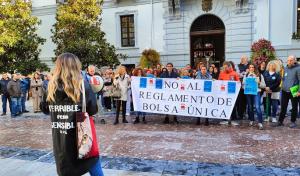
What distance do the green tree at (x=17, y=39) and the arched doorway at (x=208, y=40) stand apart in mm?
9003

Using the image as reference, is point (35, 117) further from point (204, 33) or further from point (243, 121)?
point (204, 33)

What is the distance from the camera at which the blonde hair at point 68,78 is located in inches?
137

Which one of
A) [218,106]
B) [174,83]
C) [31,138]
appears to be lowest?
[31,138]

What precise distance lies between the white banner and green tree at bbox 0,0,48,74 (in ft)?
32.8

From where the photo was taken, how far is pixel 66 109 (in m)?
3.55

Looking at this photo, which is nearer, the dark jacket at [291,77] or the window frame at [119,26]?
the dark jacket at [291,77]

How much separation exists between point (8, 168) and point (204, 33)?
15.6 meters

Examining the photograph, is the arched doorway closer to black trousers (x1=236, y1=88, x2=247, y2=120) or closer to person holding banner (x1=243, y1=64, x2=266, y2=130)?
black trousers (x1=236, y1=88, x2=247, y2=120)

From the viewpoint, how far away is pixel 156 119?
1086 centimetres

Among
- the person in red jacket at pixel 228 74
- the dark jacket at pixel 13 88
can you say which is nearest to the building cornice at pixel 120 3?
the dark jacket at pixel 13 88

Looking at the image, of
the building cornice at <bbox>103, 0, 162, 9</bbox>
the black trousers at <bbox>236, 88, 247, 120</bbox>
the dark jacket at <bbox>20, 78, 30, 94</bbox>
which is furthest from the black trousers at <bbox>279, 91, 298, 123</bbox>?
the building cornice at <bbox>103, 0, 162, 9</bbox>

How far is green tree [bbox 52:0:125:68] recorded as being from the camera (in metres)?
17.3

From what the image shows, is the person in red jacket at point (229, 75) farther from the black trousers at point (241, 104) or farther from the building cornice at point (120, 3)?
the building cornice at point (120, 3)

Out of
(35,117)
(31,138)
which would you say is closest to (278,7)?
(35,117)
